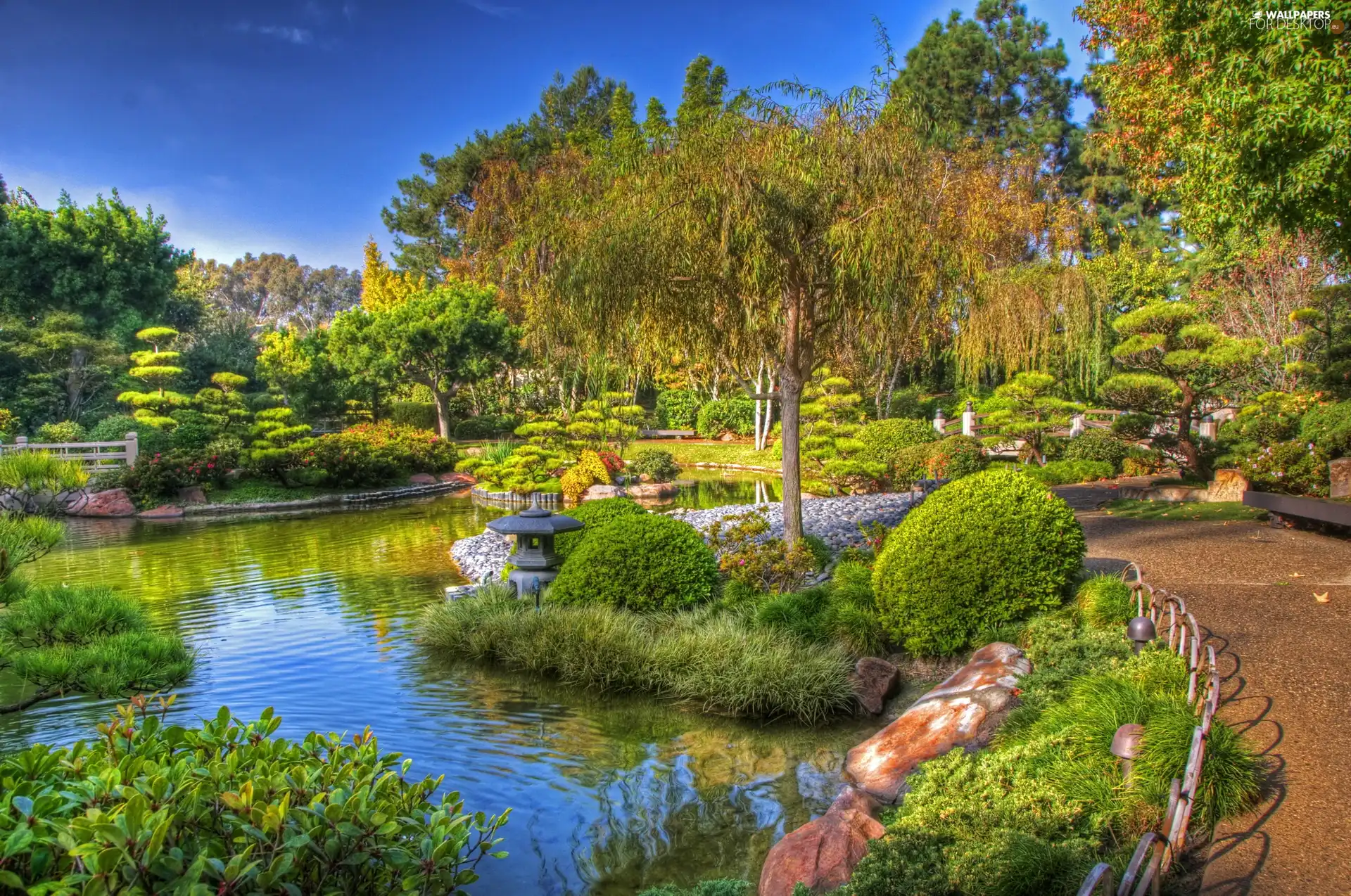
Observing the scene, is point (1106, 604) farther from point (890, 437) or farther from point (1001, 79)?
point (1001, 79)

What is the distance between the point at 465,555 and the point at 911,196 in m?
7.43

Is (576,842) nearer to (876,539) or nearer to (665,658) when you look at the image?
(665,658)

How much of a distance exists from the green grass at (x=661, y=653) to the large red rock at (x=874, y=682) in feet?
0.28

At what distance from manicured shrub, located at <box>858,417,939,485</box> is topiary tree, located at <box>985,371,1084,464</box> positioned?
1389 millimetres

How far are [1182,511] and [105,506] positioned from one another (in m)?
19.0

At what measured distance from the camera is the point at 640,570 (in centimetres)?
746

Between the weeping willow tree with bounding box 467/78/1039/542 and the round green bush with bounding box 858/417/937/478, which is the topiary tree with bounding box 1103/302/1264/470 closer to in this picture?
the round green bush with bounding box 858/417/937/478

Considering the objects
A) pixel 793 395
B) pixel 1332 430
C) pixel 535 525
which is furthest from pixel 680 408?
pixel 535 525

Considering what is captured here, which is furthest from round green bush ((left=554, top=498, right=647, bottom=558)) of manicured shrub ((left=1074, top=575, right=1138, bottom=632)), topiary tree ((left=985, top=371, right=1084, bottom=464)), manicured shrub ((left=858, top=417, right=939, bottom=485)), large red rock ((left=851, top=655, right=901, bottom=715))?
topiary tree ((left=985, top=371, right=1084, bottom=464))

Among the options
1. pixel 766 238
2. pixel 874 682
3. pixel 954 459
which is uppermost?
pixel 766 238

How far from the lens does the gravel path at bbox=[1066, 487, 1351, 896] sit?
2887mm

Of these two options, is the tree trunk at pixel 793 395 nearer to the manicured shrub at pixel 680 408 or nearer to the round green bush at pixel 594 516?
the round green bush at pixel 594 516

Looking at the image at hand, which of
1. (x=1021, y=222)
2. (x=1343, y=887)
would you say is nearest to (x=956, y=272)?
(x=1343, y=887)

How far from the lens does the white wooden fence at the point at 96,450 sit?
1783 cm
